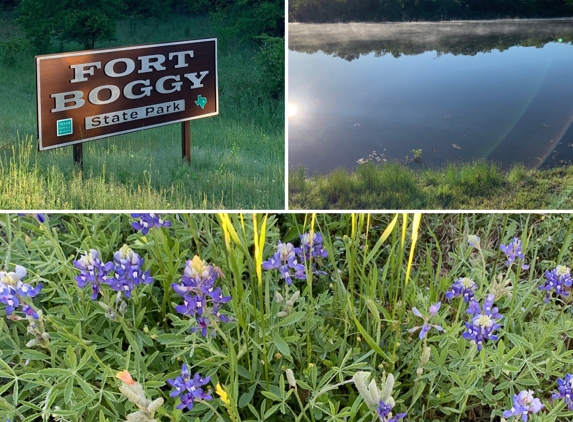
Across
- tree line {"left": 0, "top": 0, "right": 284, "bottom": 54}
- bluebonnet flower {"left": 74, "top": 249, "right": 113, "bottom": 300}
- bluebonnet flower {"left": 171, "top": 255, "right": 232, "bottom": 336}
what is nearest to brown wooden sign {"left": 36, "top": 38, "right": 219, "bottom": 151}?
tree line {"left": 0, "top": 0, "right": 284, "bottom": 54}

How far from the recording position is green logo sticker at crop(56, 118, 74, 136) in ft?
9.84

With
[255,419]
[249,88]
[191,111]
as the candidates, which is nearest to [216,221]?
[255,419]

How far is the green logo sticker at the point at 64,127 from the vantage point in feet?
9.84

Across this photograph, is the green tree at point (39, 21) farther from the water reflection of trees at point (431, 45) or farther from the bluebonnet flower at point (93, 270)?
the bluebonnet flower at point (93, 270)

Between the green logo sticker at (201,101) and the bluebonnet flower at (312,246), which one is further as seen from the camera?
the green logo sticker at (201,101)

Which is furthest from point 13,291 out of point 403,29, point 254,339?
point 403,29

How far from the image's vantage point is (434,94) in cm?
312

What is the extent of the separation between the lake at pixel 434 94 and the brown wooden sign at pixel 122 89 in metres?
0.74

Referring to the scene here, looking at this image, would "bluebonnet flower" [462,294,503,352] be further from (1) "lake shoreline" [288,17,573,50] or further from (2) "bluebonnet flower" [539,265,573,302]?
(1) "lake shoreline" [288,17,573,50]

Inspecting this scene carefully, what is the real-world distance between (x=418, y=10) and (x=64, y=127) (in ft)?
6.82

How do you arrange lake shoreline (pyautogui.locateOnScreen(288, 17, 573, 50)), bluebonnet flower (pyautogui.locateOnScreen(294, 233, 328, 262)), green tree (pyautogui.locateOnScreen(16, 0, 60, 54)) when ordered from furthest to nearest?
green tree (pyautogui.locateOnScreen(16, 0, 60, 54))
lake shoreline (pyautogui.locateOnScreen(288, 17, 573, 50))
bluebonnet flower (pyautogui.locateOnScreen(294, 233, 328, 262))

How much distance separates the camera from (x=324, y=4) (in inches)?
116

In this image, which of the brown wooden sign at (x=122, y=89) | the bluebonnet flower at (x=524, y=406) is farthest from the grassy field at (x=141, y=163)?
the bluebonnet flower at (x=524, y=406)

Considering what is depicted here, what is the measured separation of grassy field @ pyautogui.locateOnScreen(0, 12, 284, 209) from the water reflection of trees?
0.78 m
